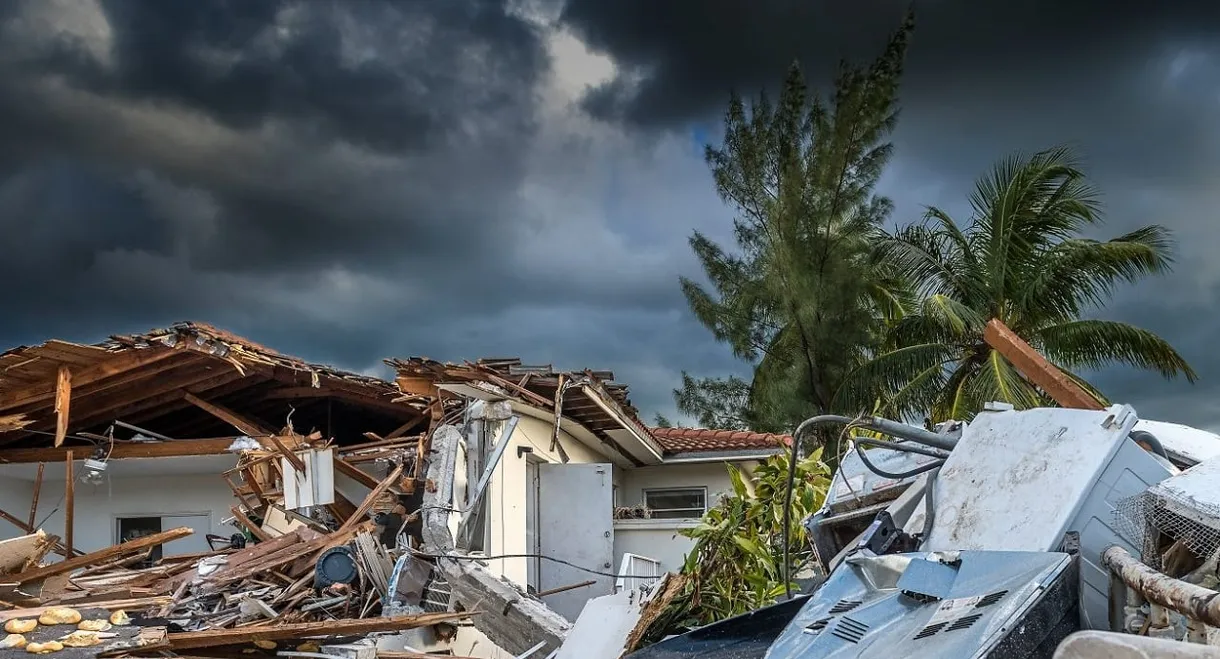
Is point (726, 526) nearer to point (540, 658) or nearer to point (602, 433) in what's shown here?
point (540, 658)

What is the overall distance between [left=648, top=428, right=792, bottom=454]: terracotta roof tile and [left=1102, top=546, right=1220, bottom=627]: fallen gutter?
11982mm

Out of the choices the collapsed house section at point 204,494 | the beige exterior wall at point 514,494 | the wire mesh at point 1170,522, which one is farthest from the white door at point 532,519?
the wire mesh at point 1170,522

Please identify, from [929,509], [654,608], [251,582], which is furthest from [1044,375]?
[251,582]

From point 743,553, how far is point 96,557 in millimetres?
6842

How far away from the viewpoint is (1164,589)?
2.76 meters

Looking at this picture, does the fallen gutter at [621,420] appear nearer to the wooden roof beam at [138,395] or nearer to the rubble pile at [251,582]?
A: the rubble pile at [251,582]

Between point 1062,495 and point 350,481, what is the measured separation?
9221mm

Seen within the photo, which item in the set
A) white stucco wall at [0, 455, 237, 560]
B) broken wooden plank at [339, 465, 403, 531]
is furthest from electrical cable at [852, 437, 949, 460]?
white stucco wall at [0, 455, 237, 560]

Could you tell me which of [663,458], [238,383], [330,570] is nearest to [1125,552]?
[330,570]

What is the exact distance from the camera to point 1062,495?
3777 mm

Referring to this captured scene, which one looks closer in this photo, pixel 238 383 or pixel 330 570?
pixel 330 570

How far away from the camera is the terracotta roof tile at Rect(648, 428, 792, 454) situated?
16.1 metres

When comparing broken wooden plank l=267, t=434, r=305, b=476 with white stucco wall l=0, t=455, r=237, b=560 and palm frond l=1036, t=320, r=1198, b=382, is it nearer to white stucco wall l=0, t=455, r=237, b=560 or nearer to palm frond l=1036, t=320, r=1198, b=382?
white stucco wall l=0, t=455, r=237, b=560

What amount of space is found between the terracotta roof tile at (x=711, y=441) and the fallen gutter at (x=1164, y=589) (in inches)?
472
